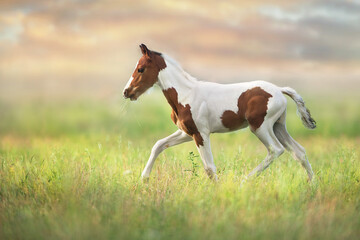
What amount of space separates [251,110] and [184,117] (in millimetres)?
886

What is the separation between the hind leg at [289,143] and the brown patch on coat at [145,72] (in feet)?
5.92

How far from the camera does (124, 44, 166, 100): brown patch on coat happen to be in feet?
17.7

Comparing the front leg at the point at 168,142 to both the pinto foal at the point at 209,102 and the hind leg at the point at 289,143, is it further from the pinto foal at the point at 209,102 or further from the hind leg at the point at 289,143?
the hind leg at the point at 289,143

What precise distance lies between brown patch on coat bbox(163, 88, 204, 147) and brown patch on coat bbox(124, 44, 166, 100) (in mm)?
274

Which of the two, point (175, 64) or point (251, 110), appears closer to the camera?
point (251, 110)

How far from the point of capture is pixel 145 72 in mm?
5414

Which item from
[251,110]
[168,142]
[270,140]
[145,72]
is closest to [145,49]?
[145,72]

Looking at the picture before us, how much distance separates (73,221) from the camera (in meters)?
4.04

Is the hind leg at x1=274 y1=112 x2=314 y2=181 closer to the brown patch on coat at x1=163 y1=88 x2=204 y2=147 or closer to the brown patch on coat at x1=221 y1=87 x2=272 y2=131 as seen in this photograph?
the brown patch on coat at x1=221 y1=87 x2=272 y2=131

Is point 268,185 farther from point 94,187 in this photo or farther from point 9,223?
point 9,223

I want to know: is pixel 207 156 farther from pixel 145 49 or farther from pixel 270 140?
pixel 145 49

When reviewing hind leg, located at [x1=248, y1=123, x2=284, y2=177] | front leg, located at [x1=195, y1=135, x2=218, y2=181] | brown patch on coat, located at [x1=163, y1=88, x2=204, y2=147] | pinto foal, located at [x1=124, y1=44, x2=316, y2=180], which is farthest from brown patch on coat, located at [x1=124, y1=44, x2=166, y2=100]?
hind leg, located at [x1=248, y1=123, x2=284, y2=177]

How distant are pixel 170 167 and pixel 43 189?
1.98 m

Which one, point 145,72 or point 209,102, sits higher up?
point 145,72
